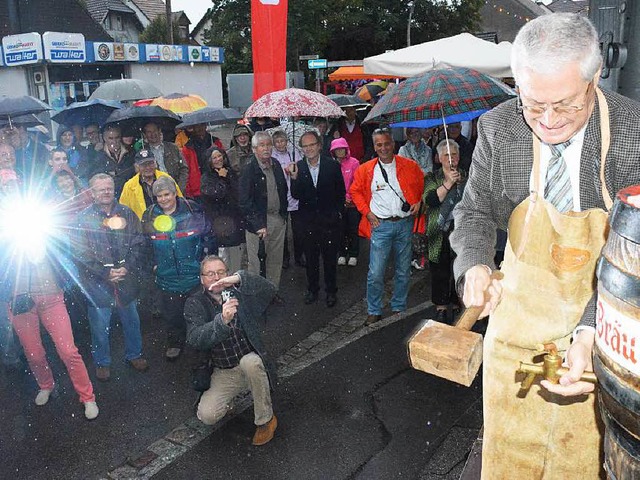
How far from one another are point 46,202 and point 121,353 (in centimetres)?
167

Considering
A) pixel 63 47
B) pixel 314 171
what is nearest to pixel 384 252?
pixel 314 171

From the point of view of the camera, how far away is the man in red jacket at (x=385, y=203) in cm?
672

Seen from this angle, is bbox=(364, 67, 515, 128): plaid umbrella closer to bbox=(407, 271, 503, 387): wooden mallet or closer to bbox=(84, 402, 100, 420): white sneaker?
bbox=(84, 402, 100, 420): white sneaker

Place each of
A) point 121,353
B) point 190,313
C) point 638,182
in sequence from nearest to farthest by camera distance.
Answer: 1. point 638,182
2. point 190,313
3. point 121,353

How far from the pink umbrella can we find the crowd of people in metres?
0.57

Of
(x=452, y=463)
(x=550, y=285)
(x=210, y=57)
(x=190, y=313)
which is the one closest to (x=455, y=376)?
(x=550, y=285)

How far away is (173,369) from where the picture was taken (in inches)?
239

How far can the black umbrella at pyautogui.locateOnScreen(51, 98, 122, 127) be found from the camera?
949 cm

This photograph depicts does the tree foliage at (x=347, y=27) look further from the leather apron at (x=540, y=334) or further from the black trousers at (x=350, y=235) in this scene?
the leather apron at (x=540, y=334)

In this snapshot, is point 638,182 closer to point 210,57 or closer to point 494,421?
point 494,421

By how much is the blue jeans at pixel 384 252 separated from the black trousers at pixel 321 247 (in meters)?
0.79

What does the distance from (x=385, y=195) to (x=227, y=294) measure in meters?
2.45

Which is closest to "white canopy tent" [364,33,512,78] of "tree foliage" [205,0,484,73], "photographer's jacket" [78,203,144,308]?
"photographer's jacket" [78,203,144,308]

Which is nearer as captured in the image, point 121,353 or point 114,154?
point 121,353
